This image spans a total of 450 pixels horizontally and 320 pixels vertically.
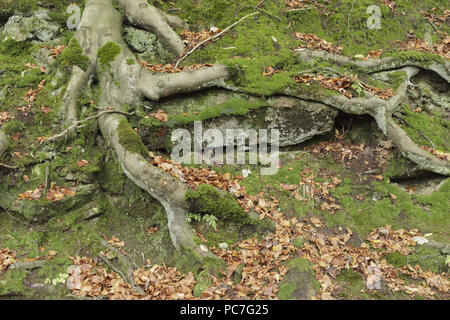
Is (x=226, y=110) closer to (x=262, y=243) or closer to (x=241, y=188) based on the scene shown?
(x=241, y=188)

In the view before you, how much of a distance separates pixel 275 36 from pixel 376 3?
3209 mm

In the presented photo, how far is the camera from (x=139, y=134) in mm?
6480

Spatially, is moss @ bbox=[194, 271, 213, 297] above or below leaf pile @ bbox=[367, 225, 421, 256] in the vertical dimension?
above

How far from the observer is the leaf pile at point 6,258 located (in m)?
5.19

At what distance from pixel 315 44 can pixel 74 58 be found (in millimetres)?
5220

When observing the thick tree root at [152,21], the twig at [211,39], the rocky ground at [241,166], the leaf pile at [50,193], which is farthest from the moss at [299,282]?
the thick tree root at [152,21]

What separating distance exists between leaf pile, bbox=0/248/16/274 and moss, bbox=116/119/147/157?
Result: 2.38m

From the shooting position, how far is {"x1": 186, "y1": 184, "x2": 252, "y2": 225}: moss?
5516 millimetres

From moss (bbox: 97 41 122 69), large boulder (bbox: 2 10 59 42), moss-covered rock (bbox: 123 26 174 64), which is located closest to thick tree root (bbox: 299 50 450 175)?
moss-covered rock (bbox: 123 26 174 64)

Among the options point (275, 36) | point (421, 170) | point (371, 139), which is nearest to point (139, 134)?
point (275, 36)

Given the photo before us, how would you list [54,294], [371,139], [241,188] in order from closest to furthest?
[54,294] → [241,188] → [371,139]

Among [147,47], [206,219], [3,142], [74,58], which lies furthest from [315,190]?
[3,142]

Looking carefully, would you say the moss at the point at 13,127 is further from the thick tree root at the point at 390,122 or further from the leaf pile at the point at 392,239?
the leaf pile at the point at 392,239

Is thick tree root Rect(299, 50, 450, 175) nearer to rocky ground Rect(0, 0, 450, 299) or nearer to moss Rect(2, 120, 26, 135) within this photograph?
rocky ground Rect(0, 0, 450, 299)
